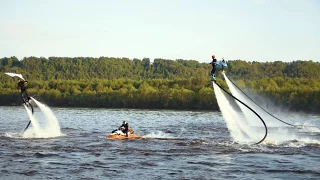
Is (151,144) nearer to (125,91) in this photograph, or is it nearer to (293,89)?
(293,89)

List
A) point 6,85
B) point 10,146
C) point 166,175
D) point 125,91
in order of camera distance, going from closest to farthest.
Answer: point 166,175 → point 10,146 → point 125,91 → point 6,85

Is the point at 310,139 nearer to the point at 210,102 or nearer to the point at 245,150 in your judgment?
the point at 245,150

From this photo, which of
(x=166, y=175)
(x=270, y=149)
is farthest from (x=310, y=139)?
(x=166, y=175)

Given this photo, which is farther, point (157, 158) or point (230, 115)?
point (230, 115)

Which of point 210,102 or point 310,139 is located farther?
point 210,102

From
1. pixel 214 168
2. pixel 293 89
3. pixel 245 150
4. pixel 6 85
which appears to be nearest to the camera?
pixel 214 168

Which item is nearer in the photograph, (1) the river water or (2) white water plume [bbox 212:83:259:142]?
(1) the river water

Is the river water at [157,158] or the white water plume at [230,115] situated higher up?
the white water plume at [230,115]

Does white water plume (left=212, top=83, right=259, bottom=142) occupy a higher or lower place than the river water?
higher

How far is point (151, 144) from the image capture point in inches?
1823

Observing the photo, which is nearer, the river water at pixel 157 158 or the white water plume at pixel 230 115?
the river water at pixel 157 158

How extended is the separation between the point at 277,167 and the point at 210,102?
105732 millimetres

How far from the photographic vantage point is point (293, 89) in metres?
132

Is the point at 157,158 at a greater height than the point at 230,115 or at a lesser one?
lesser
